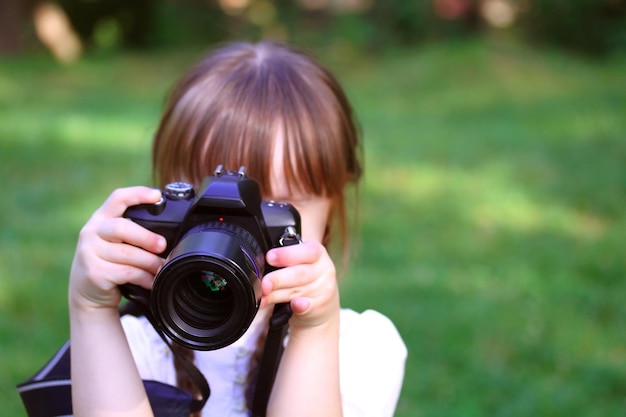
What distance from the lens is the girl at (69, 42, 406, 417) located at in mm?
1078

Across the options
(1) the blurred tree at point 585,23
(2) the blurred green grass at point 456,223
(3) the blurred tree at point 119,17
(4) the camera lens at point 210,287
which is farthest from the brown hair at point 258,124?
(3) the blurred tree at point 119,17

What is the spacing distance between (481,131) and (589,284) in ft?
7.30

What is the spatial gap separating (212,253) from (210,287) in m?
0.13

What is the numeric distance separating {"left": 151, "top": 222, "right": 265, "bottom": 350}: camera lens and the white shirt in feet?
0.95

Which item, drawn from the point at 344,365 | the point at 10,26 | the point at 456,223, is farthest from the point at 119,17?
the point at 344,365

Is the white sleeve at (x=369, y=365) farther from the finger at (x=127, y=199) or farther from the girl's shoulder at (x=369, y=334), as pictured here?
the finger at (x=127, y=199)

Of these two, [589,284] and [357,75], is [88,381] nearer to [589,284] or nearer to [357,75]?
[589,284]

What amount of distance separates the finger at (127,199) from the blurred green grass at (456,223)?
0.92 m

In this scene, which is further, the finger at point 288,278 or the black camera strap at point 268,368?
the black camera strap at point 268,368

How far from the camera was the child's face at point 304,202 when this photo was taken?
4.14ft

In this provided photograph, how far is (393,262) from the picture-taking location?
283cm

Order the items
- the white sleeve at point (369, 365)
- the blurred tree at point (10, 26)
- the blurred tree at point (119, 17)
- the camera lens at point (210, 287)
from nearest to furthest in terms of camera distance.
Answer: the camera lens at point (210, 287) < the white sleeve at point (369, 365) < the blurred tree at point (10, 26) < the blurred tree at point (119, 17)

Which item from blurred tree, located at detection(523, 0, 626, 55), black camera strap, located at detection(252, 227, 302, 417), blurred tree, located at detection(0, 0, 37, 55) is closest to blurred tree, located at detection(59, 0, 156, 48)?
blurred tree, located at detection(0, 0, 37, 55)

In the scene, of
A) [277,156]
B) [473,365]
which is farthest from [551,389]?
[277,156]
